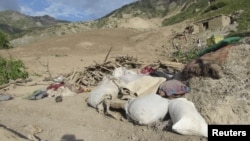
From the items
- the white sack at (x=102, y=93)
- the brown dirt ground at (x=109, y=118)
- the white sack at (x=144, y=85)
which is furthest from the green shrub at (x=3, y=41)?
the white sack at (x=144, y=85)

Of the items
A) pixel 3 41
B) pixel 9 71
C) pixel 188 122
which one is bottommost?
pixel 188 122

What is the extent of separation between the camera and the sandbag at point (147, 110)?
571cm

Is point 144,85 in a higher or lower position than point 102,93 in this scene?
higher

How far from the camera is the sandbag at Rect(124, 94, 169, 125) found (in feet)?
18.7

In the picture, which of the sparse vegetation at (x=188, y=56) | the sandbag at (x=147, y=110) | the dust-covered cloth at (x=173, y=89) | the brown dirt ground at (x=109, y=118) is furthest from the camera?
the sparse vegetation at (x=188, y=56)

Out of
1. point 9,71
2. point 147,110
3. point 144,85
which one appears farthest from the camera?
point 9,71

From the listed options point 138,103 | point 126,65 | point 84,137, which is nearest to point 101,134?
point 84,137

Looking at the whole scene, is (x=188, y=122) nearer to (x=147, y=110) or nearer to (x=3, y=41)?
(x=147, y=110)

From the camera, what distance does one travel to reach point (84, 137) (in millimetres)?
5562

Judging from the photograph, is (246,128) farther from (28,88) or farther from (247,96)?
(28,88)

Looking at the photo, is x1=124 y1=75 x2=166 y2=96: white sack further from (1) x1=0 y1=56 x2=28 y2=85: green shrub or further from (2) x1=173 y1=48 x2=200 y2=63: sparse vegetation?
(1) x1=0 y1=56 x2=28 y2=85: green shrub

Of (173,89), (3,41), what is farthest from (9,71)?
(3,41)

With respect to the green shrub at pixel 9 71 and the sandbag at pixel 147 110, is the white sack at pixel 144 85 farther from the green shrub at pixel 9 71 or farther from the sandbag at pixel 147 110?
the green shrub at pixel 9 71

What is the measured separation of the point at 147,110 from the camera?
572 cm
